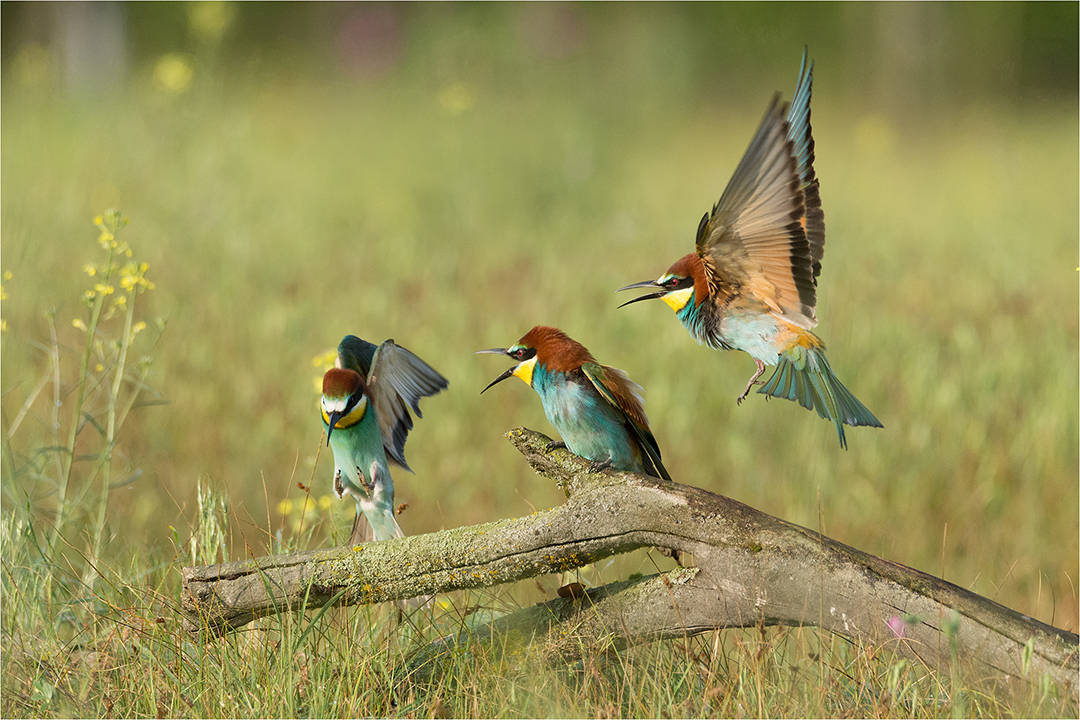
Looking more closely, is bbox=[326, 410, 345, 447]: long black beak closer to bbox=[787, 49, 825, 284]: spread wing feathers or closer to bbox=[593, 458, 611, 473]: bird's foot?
bbox=[593, 458, 611, 473]: bird's foot

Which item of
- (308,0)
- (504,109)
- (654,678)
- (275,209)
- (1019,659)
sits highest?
(308,0)

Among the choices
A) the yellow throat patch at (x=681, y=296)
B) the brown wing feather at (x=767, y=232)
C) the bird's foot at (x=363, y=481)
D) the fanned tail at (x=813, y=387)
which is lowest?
the bird's foot at (x=363, y=481)

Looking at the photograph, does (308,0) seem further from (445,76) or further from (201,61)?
(201,61)

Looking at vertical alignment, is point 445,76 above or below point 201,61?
above

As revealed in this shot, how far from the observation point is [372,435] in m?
2.45

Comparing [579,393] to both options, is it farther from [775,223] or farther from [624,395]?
[775,223]

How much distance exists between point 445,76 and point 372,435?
8.38 meters

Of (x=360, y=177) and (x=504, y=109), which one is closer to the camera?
(x=360, y=177)

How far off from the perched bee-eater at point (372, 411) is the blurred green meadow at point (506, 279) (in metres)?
0.18

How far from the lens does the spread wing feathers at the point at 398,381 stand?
7.40 ft

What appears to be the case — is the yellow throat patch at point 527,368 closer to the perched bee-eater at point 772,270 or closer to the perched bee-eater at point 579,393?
the perched bee-eater at point 579,393

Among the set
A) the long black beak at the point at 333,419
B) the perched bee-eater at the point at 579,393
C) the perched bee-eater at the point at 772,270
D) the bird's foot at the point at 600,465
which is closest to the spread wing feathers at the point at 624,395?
the perched bee-eater at the point at 579,393

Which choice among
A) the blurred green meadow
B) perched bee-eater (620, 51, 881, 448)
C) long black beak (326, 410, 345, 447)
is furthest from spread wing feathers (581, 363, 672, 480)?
long black beak (326, 410, 345, 447)

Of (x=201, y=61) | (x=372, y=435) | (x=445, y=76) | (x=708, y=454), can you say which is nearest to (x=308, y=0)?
(x=445, y=76)
